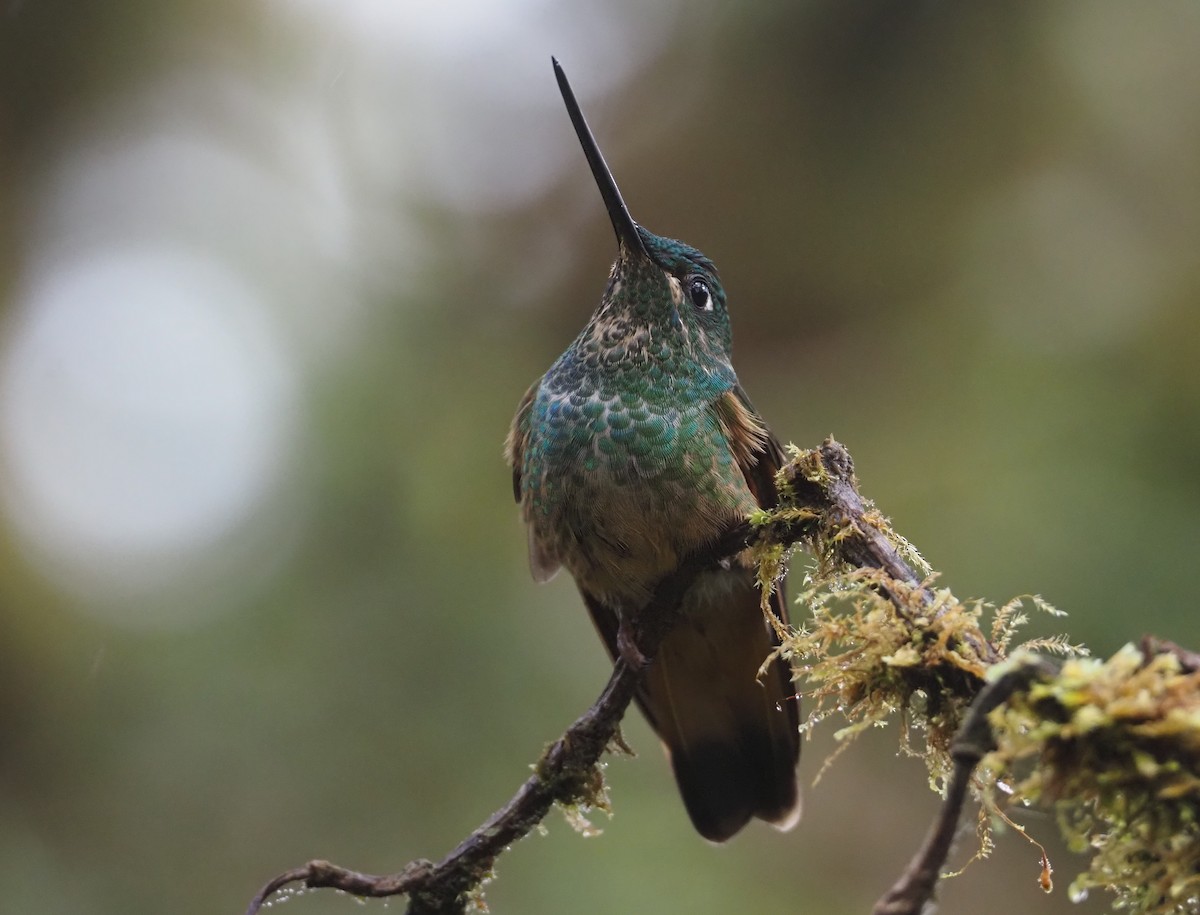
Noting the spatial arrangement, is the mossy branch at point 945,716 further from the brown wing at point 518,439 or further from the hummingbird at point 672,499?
the brown wing at point 518,439

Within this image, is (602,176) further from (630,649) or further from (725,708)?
(725,708)

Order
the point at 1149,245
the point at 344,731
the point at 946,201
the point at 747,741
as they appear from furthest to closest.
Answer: the point at 946,201
the point at 1149,245
the point at 344,731
the point at 747,741

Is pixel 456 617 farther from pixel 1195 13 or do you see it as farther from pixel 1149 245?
pixel 1195 13

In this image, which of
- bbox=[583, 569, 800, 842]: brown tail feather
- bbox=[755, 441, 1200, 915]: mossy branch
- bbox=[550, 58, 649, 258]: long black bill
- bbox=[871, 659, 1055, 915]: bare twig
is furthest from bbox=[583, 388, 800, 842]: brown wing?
bbox=[871, 659, 1055, 915]: bare twig

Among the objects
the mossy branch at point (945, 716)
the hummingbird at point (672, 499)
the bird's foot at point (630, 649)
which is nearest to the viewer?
the mossy branch at point (945, 716)

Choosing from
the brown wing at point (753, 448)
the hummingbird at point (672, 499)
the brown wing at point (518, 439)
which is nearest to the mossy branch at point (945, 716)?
the hummingbird at point (672, 499)

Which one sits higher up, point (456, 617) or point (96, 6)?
point (96, 6)

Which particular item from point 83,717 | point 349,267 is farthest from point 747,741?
point 349,267
